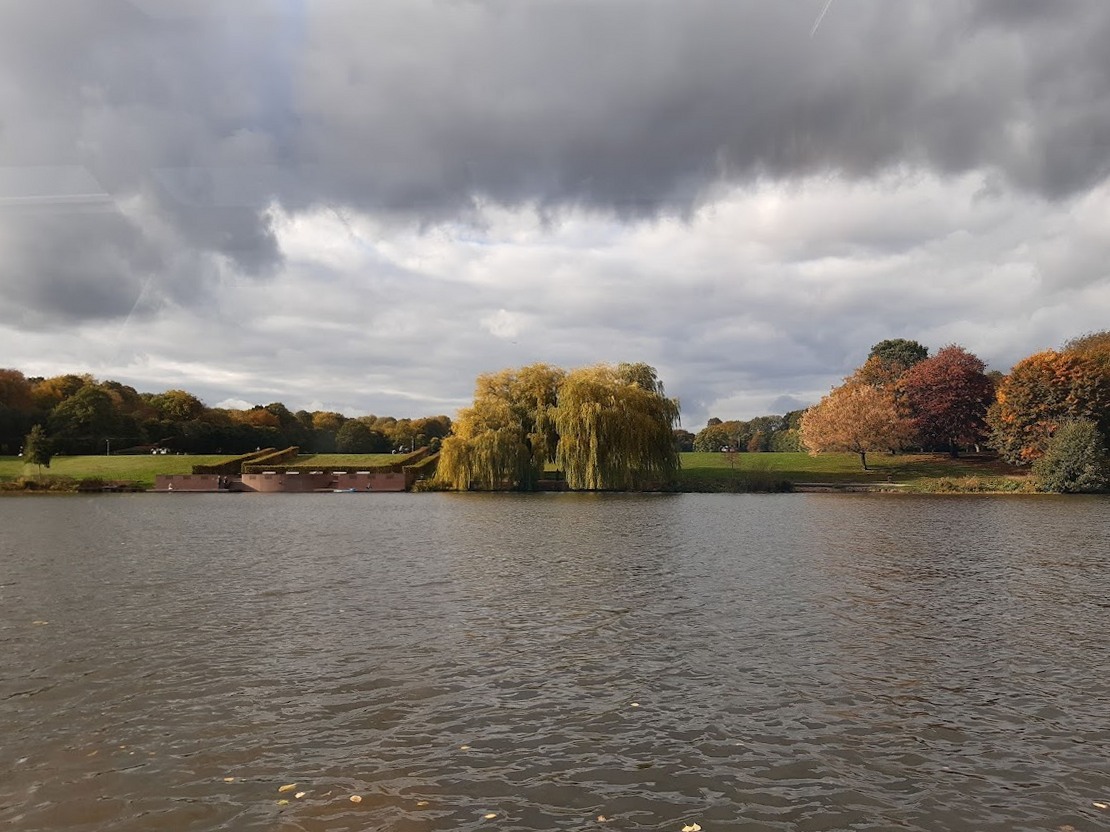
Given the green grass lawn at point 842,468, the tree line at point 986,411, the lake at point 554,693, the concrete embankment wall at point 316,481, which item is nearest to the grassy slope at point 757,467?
the green grass lawn at point 842,468

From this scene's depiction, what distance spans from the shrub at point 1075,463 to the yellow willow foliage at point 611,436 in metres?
28.1

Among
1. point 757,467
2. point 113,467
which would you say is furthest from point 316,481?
point 757,467

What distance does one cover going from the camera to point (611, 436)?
2285 inches

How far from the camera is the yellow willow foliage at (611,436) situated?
57594mm

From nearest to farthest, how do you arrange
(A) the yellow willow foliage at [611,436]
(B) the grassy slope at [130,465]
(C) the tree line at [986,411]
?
1. (A) the yellow willow foliage at [611,436]
2. (C) the tree line at [986,411]
3. (B) the grassy slope at [130,465]

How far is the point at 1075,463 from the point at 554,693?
6336 cm

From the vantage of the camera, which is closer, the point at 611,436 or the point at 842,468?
the point at 611,436

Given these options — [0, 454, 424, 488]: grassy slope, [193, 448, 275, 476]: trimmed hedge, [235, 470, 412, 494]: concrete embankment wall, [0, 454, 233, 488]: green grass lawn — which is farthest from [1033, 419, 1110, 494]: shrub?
[0, 454, 233, 488]: green grass lawn

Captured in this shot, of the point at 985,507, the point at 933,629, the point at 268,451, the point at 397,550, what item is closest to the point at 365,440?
the point at 268,451

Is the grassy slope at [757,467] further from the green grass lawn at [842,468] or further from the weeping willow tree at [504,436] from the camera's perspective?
the weeping willow tree at [504,436]

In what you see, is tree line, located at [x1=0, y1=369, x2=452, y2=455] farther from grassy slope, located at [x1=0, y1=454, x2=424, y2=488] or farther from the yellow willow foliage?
the yellow willow foliage

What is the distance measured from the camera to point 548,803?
24.3 feet

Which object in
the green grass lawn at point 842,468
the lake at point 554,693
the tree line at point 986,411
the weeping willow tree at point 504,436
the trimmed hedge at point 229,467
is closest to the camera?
the lake at point 554,693

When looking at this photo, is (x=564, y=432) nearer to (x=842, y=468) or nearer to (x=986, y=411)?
(x=842, y=468)
